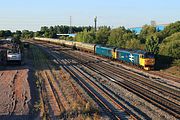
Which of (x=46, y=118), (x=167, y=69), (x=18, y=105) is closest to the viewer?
(x=46, y=118)

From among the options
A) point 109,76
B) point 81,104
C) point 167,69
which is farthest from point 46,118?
point 167,69

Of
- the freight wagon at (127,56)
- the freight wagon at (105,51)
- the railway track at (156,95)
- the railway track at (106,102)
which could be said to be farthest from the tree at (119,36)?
the railway track at (106,102)

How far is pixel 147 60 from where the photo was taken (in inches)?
1607

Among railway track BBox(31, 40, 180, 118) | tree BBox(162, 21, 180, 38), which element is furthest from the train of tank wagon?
tree BBox(162, 21, 180, 38)

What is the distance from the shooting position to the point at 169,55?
45844mm

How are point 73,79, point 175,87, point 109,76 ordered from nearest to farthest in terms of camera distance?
point 175,87, point 73,79, point 109,76

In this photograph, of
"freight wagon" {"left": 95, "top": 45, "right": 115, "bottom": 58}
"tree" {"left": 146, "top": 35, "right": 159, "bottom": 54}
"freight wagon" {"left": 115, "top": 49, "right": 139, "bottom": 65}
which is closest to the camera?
"freight wagon" {"left": 115, "top": 49, "right": 139, "bottom": 65}

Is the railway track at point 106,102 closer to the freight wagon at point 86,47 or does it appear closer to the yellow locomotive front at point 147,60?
the yellow locomotive front at point 147,60

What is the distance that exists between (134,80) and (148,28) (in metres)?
56.5

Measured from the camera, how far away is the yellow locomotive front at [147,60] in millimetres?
40688

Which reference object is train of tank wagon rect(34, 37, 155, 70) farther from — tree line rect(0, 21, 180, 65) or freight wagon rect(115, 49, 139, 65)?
tree line rect(0, 21, 180, 65)

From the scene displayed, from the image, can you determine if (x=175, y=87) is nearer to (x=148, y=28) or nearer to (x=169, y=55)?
(x=169, y=55)

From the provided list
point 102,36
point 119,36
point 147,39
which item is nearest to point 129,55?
point 147,39

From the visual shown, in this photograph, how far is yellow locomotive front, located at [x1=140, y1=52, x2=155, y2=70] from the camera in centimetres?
4069
